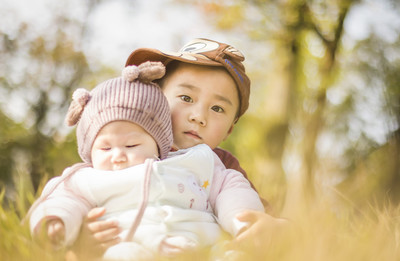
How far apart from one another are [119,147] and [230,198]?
50cm

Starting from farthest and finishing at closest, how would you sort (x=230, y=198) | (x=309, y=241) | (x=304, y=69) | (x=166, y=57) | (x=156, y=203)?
1. (x=304, y=69)
2. (x=166, y=57)
3. (x=230, y=198)
4. (x=156, y=203)
5. (x=309, y=241)

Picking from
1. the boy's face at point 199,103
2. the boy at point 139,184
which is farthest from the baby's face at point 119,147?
the boy's face at point 199,103

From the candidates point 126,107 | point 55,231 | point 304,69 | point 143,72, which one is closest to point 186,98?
point 143,72

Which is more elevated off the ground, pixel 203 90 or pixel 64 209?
pixel 203 90

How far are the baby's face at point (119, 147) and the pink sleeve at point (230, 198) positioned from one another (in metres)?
0.35

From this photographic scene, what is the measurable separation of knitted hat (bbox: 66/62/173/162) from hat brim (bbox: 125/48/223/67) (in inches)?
15.0

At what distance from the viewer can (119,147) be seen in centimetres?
167

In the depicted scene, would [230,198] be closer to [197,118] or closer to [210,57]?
[197,118]

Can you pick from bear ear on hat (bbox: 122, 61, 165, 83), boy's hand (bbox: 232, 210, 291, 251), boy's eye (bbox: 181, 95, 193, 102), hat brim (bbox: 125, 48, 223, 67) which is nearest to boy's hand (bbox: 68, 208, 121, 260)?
boy's hand (bbox: 232, 210, 291, 251)

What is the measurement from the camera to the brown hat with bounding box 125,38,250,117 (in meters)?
2.23

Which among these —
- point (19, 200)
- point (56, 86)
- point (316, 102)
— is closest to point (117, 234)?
point (19, 200)

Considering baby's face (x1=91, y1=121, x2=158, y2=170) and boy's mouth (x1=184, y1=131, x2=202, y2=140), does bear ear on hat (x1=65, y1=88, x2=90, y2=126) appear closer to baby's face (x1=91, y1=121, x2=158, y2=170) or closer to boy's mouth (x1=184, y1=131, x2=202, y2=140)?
baby's face (x1=91, y1=121, x2=158, y2=170)

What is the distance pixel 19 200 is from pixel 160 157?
0.68 m

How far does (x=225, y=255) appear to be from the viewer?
1417mm
